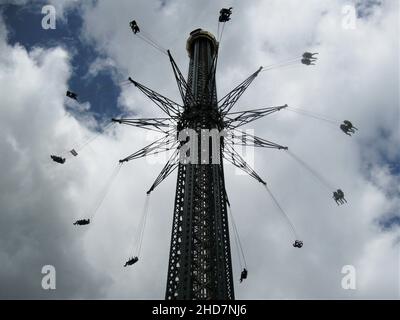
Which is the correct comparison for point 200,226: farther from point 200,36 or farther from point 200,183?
point 200,36

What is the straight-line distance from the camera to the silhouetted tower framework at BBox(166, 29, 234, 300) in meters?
26.1

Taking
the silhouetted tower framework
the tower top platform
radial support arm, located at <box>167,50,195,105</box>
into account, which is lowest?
the silhouetted tower framework

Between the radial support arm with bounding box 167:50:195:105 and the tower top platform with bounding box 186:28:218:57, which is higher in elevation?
the tower top platform with bounding box 186:28:218:57

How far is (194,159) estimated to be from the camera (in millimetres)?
32500

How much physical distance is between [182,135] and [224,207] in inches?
318

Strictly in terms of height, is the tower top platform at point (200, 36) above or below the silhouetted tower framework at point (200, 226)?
above

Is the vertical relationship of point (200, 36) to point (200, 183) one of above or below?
above

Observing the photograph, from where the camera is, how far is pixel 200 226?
1139 inches

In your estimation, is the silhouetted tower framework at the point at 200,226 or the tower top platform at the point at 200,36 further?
the tower top platform at the point at 200,36

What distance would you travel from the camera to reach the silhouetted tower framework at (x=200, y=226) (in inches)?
1029

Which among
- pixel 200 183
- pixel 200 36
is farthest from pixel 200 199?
pixel 200 36

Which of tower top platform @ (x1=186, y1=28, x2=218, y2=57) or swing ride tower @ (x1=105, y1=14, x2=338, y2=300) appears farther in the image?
tower top platform @ (x1=186, y1=28, x2=218, y2=57)

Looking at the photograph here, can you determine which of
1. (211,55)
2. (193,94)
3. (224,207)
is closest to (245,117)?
(193,94)
